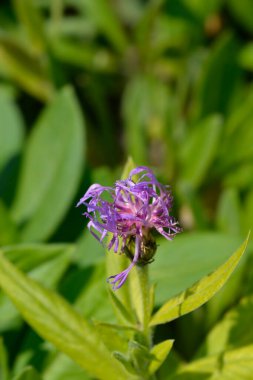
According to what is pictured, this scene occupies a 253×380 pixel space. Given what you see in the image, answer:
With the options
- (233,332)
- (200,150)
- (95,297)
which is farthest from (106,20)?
(233,332)

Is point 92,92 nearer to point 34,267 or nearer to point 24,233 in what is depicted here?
point 24,233

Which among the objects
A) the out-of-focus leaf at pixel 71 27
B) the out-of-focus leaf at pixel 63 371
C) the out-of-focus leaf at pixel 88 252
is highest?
the out-of-focus leaf at pixel 71 27

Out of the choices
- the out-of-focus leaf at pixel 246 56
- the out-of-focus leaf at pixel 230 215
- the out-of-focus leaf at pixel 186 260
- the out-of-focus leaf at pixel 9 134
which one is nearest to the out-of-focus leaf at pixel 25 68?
the out-of-focus leaf at pixel 9 134

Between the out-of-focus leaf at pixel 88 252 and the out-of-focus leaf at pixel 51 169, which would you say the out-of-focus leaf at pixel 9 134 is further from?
the out-of-focus leaf at pixel 88 252

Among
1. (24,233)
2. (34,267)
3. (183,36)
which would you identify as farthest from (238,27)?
(34,267)

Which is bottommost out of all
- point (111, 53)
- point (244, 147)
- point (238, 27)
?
point (244, 147)

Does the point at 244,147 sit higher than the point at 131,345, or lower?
lower
